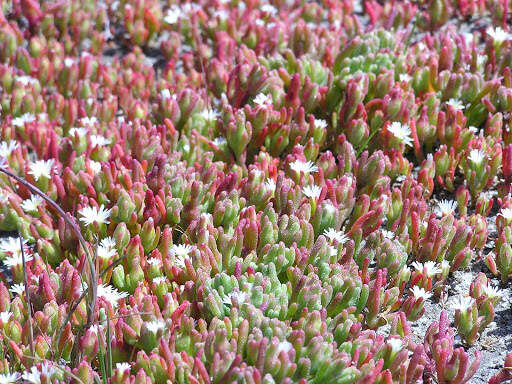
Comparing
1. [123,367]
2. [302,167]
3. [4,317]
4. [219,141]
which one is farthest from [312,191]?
[4,317]

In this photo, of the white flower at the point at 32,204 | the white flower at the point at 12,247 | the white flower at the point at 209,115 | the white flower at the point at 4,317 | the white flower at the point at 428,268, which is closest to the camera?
the white flower at the point at 4,317

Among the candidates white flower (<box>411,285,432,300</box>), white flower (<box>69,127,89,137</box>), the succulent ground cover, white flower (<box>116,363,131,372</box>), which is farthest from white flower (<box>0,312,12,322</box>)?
white flower (<box>411,285,432,300</box>)

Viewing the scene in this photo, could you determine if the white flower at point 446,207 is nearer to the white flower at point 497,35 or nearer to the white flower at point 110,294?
the white flower at point 497,35

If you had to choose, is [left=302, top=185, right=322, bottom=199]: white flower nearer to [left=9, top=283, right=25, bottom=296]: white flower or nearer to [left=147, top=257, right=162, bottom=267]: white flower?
[left=147, top=257, right=162, bottom=267]: white flower

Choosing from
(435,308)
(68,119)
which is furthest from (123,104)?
(435,308)

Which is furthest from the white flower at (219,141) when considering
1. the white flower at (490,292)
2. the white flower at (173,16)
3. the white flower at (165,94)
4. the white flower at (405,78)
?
the white flower at (490,292)

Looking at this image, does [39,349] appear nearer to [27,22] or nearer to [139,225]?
[139,225]

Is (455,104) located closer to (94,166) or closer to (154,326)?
(94,166)
